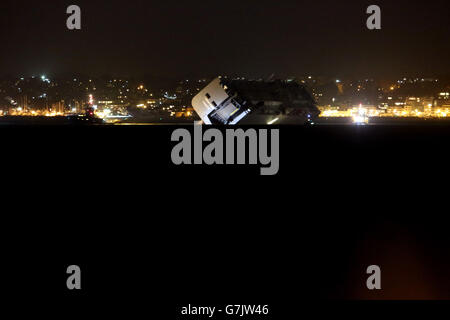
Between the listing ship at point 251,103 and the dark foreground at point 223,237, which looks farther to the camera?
the listing ship at point 251,103

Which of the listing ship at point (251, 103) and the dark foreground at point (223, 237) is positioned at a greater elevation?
the listing ship at point (251, 103)

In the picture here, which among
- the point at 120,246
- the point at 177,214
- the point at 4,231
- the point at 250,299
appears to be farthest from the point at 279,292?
the point at 4,231

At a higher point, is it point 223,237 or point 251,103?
point 251,103

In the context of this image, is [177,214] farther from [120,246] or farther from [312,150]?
[312,150]

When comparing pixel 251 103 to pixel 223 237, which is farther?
pixel 251 103

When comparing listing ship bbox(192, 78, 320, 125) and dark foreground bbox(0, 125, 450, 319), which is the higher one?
listing ship bbox(192, 78, 320, 125)
